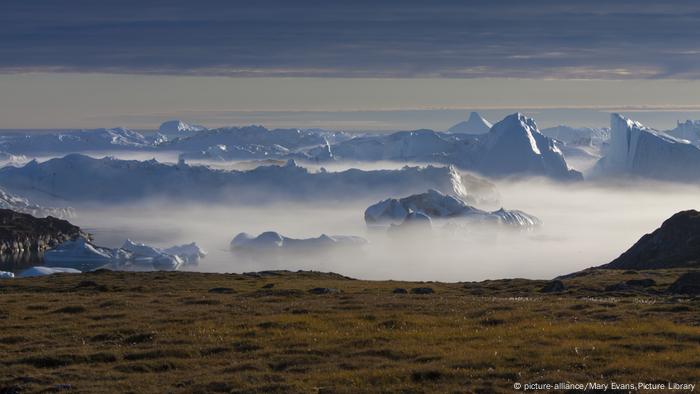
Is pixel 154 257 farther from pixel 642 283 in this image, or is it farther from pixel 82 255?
pixel 642 283

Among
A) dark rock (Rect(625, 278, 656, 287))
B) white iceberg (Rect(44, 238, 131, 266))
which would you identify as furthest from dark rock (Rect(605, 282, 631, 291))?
white iceberg (Rect(44, 238, 131, 266))

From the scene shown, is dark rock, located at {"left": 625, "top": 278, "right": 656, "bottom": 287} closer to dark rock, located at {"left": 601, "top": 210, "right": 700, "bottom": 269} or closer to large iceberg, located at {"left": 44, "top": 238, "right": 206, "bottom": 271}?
dark rock, located at {"left": 601, "top": 210, "right": 700, "bottom": 269}

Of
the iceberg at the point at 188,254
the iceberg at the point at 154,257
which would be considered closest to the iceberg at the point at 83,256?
the iceberg at the point at 154,257

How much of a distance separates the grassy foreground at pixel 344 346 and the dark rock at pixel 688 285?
11.3 meters

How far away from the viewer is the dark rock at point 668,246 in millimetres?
106562

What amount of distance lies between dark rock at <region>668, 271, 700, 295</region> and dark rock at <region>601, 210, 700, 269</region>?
55733 millimetres

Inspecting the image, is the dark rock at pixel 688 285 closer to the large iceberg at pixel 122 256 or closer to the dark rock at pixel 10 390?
the dark rock at pixel 10 390

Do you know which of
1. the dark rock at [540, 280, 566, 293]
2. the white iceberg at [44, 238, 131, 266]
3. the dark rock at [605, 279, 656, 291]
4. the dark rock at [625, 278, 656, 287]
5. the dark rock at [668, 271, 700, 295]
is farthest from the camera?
the white iceberg at [44, 238, 131, 266]

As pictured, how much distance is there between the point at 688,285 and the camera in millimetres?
48250

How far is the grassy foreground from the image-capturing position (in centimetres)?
2056

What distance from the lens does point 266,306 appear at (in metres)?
39.3

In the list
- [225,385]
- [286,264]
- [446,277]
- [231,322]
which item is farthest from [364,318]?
[286,264]

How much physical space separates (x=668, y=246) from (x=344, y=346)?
95943mm

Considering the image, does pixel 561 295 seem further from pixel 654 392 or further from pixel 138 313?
pixel 654 392
